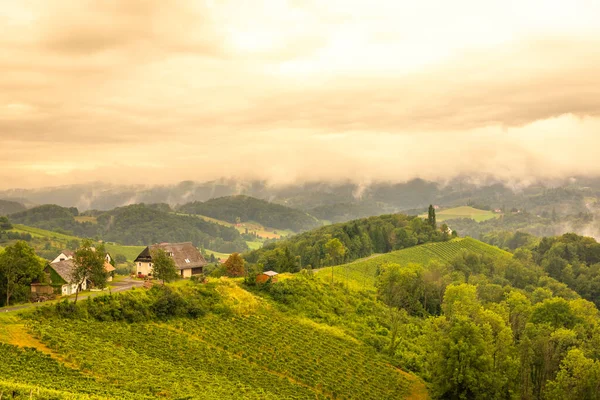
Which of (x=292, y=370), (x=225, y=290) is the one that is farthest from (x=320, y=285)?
(x=292, y=370)

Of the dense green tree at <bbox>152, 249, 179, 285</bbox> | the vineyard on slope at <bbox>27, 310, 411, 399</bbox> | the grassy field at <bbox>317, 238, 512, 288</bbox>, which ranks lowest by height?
the grassy field at <bbox>317, 238, 512, 288</bbox>

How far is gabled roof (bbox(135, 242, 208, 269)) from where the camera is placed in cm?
9756

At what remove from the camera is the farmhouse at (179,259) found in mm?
97562

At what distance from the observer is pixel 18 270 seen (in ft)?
225

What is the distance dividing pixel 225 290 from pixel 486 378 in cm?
4119

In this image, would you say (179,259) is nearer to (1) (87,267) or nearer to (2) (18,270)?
(1) (87,267)

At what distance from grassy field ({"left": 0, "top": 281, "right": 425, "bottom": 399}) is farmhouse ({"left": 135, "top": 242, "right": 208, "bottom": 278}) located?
61.4 ft

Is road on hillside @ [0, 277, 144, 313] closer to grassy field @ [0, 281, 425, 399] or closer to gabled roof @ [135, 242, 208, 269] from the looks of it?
gabled roof @ [135, 242, 208, 269]

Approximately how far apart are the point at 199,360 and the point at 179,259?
43541 mm

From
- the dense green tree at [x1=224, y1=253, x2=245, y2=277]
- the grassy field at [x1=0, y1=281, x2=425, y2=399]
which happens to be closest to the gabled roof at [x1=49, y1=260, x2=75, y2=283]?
the grassy field at [x1=0, y1=281, x2=425, y2=399]

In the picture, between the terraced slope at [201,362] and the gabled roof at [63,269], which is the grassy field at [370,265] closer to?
the terraced slope at [201,362]

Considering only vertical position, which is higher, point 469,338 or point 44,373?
point 44,373

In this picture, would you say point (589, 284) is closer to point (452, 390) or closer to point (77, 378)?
point (452, 390)

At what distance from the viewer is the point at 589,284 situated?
18762 cm
